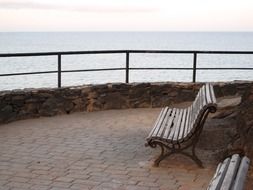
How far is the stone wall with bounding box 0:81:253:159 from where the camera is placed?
608 cm

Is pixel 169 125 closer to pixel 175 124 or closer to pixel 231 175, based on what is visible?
pixel 175 124

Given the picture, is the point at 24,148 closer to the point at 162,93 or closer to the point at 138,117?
the point at 138,117

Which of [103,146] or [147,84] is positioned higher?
[147,84]

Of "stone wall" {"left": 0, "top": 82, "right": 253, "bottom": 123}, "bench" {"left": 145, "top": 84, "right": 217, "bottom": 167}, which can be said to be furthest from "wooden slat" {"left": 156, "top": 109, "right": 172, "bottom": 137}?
"stone wall" {"left": 0, "top": 82, "right": 253, "bottom": 123}

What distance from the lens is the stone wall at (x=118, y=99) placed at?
6082 millimetres

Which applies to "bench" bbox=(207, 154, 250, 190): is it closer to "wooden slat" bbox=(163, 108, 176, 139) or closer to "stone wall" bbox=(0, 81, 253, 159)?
"wooden slat" bbox=(163, 108, 176, 139)

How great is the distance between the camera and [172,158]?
516 centimetres

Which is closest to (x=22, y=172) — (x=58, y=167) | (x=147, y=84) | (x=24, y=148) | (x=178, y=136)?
(x=58, y=167)

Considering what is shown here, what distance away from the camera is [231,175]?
225cm

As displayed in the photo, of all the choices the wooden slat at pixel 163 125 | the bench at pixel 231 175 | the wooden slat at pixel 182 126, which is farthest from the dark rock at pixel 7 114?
the bench at pixel 231 175

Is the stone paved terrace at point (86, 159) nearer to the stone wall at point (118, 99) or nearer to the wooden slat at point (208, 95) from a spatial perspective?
the stone wall at point (118, 99)

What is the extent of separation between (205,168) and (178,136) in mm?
484

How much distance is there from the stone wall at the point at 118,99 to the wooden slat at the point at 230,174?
268 centimetres

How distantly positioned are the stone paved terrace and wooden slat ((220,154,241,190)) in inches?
73.2
